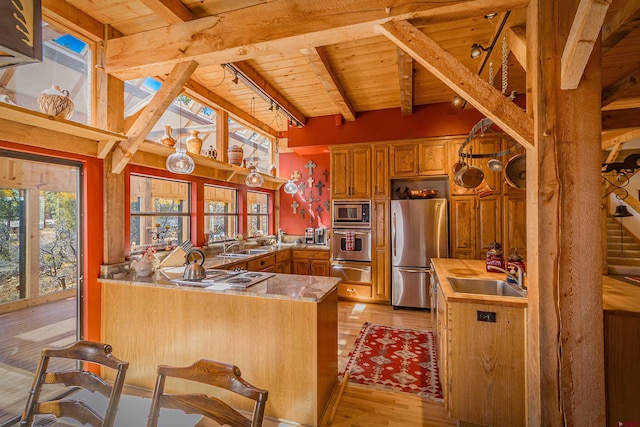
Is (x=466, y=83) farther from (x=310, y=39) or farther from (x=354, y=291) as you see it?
(x=354, y=291)

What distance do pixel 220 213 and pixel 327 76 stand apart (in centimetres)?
270

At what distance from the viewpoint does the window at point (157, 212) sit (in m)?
3.22

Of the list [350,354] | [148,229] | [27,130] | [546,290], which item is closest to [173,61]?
[27,130]

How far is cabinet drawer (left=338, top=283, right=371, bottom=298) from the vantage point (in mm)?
4664

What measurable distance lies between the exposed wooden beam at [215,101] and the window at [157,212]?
3.68 feet

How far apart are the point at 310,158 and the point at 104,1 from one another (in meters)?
4.00

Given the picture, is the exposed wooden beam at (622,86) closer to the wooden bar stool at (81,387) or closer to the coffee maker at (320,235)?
the wooden bar stool at (81,387)

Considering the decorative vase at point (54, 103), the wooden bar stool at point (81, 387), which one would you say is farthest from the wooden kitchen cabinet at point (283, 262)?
the wooden bar stool at point (81, 387)

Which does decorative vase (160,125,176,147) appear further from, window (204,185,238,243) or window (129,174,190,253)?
window (204,185,238,243)

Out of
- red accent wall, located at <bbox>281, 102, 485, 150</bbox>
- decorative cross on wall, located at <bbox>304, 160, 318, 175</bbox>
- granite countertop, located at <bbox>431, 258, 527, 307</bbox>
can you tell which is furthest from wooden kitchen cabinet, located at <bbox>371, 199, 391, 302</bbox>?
decorative cross on wall, located at <bbox>304, 160, 318, 175</bbox>

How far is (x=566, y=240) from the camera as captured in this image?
4.77ft

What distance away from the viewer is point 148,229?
3.40 metres

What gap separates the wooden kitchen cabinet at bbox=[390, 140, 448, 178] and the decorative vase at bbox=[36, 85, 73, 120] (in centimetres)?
384

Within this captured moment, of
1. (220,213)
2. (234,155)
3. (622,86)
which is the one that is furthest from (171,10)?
(622,86)
